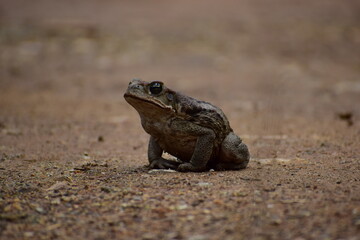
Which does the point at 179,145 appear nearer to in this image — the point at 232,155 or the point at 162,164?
the point at 162,164

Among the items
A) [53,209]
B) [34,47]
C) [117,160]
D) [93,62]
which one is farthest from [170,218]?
[34,47]

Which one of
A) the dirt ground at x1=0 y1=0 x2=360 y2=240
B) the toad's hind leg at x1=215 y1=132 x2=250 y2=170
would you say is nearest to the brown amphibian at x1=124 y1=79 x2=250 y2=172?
the toad's hind leg at x1=215 y1=132 x2=250 y2=170

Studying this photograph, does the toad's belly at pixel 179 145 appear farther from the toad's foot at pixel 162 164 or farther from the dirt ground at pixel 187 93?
the dirt ground at pixel 187 93

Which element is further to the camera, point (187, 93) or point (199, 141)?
point (187, 93)

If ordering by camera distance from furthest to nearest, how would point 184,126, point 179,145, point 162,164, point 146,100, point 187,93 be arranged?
point 187,93 → point 162,164 → point 179,145 → point 184,126 → point 146,100

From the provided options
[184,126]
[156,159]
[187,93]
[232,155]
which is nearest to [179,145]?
[184,126]

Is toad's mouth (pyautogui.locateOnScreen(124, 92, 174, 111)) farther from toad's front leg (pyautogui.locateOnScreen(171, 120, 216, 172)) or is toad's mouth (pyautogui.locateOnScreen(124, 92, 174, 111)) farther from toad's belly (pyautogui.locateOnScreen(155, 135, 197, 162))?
toad's belly (pyautogui.locateOnScreen(155, 135, 197, 162))

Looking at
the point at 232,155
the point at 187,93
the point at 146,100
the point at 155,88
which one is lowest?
the point at 187,93
